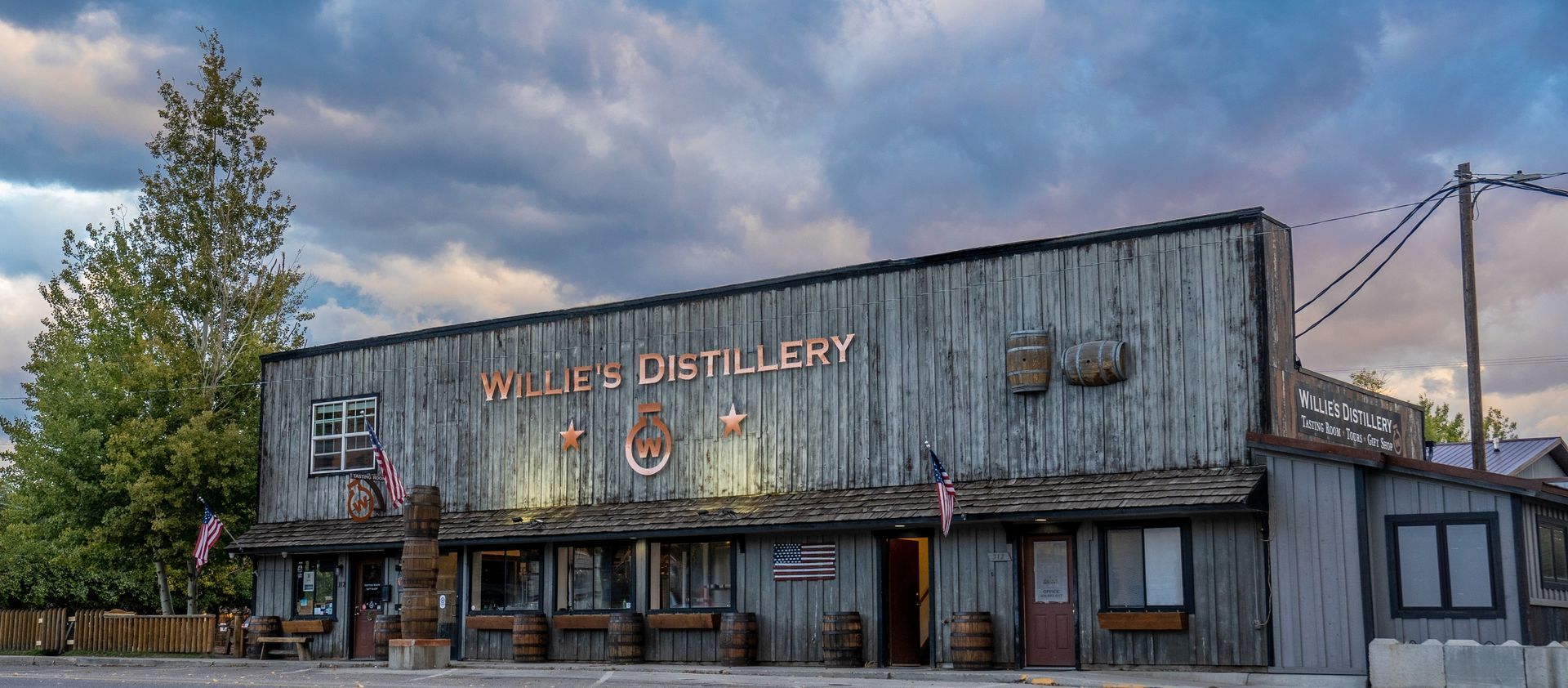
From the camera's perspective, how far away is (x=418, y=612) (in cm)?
2512

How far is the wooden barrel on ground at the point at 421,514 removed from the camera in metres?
25.4

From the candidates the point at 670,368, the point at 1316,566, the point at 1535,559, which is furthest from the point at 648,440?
the point at 1535,559

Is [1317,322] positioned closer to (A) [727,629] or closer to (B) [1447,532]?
(B) [1447,532]

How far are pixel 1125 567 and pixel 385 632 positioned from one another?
49.4 ft

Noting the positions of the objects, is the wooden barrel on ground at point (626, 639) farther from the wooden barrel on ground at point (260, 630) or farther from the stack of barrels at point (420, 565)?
the wooden barrel on ground at point (260, 630)

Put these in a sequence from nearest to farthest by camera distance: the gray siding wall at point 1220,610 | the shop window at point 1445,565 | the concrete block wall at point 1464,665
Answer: the concrete block wall at point 1464,665 → the shop window at point 1445,565 → the gray siding wall at point 1220,610

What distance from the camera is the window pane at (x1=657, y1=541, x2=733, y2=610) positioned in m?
26.7

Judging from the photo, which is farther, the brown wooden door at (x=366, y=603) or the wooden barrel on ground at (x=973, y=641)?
the brown wooden door at (x=366, y=603)

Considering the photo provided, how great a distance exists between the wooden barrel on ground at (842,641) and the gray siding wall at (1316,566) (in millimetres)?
6796

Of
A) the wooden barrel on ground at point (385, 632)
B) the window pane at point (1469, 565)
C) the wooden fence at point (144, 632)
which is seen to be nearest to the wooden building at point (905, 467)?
the window pane at point (1469, 565)

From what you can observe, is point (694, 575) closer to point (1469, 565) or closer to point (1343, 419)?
point (1343, 419)

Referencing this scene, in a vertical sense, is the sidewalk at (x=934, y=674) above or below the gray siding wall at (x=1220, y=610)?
below

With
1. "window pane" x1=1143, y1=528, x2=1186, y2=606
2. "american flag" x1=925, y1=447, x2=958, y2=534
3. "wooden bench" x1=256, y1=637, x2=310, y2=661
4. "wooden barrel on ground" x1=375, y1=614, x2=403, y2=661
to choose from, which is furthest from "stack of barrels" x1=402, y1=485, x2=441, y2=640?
"window pane" x1=1143, y1=528, x2=1186, y2=606

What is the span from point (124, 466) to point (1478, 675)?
102 ft
